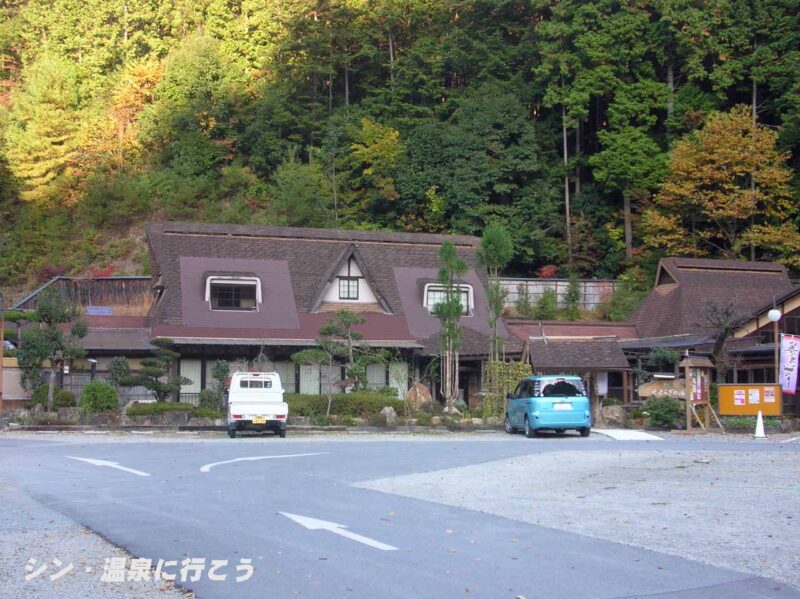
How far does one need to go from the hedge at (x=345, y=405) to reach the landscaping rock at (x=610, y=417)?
6500 mm

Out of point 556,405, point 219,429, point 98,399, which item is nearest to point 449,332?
point 219,429

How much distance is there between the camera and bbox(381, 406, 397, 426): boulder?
1258 inches

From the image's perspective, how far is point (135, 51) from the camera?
235 feet

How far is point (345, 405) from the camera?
33.1 m

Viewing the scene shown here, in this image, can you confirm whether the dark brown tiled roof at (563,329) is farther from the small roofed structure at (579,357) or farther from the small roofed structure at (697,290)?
the small roofed structure at (579,357)

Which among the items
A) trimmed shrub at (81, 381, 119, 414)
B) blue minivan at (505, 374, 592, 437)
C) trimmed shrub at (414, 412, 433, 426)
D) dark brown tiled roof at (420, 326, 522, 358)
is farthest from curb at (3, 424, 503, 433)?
dark brown tiled roof at (420, 326, 522, 358)

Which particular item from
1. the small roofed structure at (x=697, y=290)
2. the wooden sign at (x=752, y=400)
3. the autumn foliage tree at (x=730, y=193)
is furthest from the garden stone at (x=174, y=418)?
the autumn foliage tree at (x=730, y=193)

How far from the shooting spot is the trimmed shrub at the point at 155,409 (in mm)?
31500

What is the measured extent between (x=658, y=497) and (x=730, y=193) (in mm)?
38045

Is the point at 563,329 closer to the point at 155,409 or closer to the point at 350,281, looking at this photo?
the point at 350,281

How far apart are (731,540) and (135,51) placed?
6825 cm

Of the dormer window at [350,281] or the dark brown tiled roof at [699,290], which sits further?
the dark brown tiled roof at [699,290]

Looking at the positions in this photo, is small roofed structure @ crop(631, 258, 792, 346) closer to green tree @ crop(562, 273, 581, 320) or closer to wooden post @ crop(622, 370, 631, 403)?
green tree @ crop(562, 273, 581, 320)

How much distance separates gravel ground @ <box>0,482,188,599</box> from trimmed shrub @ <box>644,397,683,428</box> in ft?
70.1
